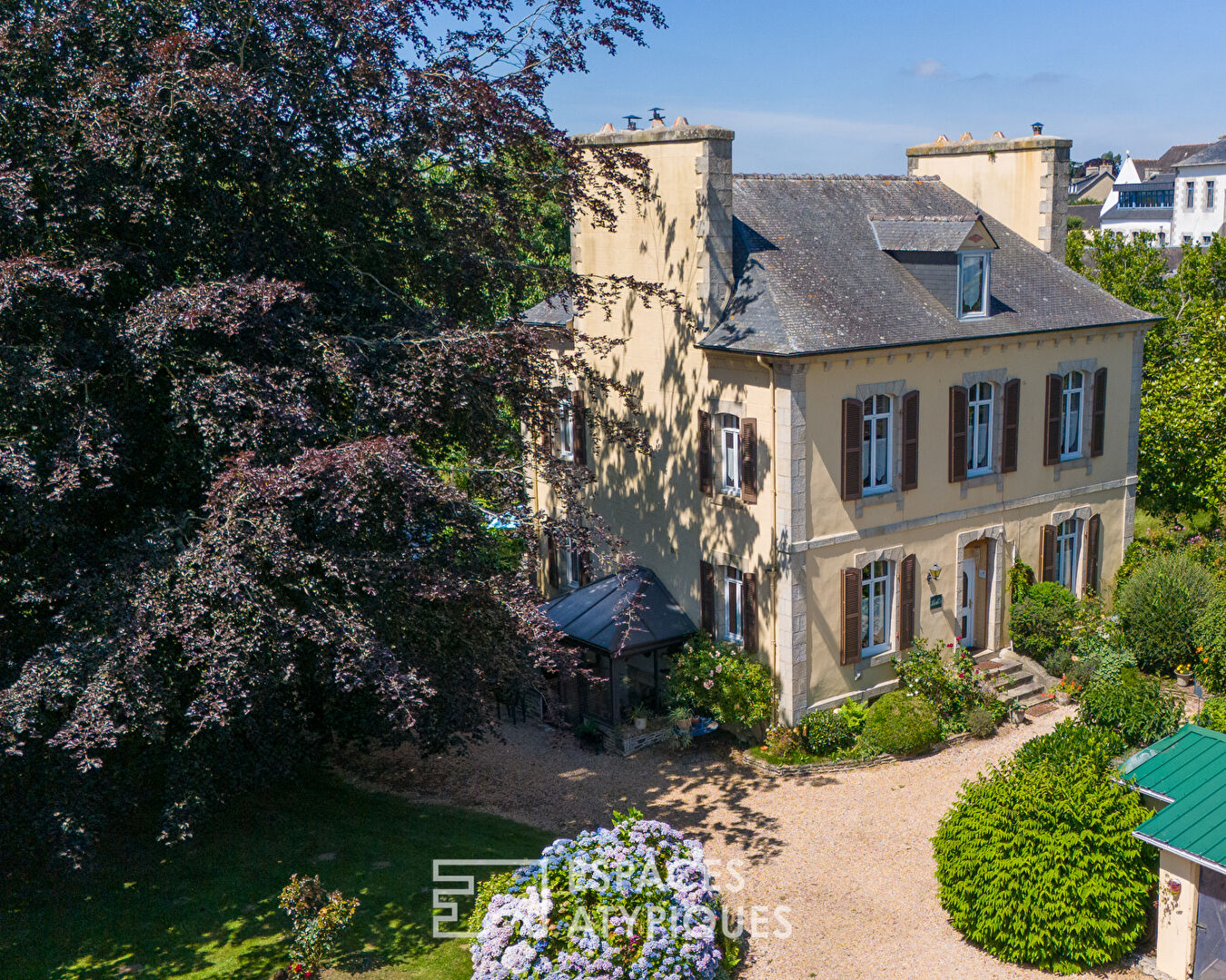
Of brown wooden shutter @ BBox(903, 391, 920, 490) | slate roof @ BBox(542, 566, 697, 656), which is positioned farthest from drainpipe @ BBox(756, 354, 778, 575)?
brown wooden shutter @ BBox(903, 391, 920, 490)

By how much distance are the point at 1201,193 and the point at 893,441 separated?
70.8 meters

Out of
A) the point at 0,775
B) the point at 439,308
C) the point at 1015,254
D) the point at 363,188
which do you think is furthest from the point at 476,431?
the point at 1015,254

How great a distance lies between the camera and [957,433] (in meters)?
21.3

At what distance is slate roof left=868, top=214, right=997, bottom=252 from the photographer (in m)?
20.9

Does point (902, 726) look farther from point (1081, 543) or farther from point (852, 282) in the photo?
point (852, 282)

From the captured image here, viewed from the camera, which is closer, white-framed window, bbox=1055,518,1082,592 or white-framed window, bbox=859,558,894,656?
white-framed window, bbox=859,558,894,656

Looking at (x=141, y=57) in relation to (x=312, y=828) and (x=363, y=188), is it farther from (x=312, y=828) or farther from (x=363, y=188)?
(x=312, y=828)

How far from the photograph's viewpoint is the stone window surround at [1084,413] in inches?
916

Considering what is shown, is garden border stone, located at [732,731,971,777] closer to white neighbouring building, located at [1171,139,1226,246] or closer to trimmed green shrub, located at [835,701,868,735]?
trimmed green shrub, located at [835,701,868,735]

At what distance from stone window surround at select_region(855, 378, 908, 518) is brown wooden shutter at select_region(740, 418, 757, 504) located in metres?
1.96

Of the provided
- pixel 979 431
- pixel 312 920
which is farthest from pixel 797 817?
pixel 979 431

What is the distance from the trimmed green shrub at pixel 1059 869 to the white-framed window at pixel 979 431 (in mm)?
9034

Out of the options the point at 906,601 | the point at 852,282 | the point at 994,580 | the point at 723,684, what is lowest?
the point at 723,684

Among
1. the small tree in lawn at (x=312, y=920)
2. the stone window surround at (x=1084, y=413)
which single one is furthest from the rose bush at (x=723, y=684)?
the stone window surround at (x=1084, y=413)
